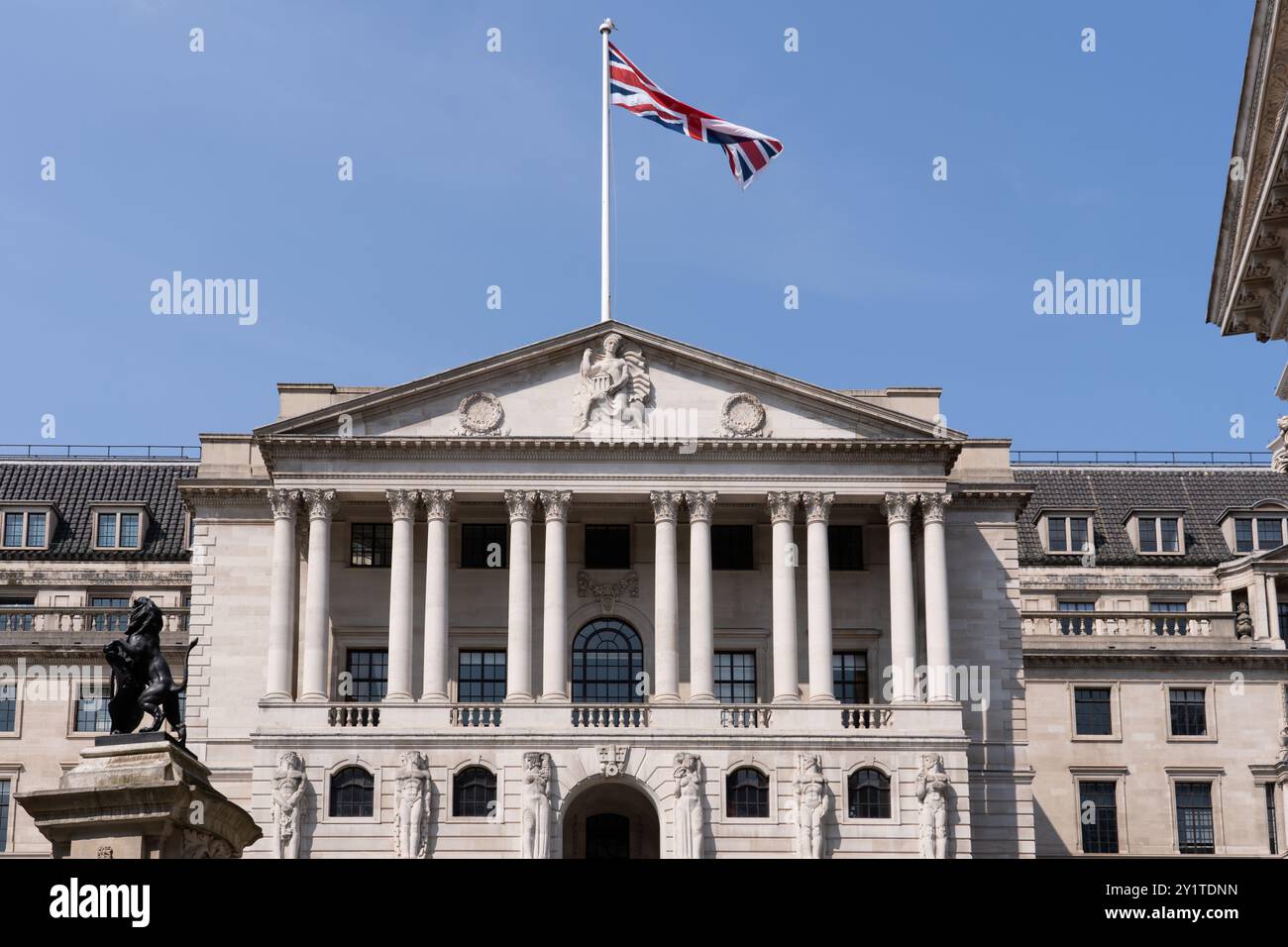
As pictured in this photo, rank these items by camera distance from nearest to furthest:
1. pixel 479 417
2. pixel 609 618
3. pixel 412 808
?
1. pixel 412 808
2. pixel 479 417
3. pixel 609 618

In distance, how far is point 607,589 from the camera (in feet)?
246

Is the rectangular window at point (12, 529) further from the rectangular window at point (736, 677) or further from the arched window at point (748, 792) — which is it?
the arched window at point (748, 792)

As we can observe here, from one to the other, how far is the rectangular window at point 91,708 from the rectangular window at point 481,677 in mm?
17755

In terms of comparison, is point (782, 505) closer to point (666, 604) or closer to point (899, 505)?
point (899, 505)

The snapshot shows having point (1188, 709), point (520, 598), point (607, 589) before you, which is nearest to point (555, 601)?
point (520, 598)

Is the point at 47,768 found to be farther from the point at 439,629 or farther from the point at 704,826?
the point at 704,826

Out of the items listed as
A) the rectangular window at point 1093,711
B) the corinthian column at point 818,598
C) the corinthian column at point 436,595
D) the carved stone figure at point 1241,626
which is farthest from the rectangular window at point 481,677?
the carved stone figure at point 1241,626

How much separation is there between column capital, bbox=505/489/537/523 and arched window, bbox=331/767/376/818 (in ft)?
34.8

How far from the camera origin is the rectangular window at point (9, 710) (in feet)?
271

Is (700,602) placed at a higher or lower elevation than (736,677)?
higher

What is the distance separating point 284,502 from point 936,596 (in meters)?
23.8

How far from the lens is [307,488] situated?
71.9m
